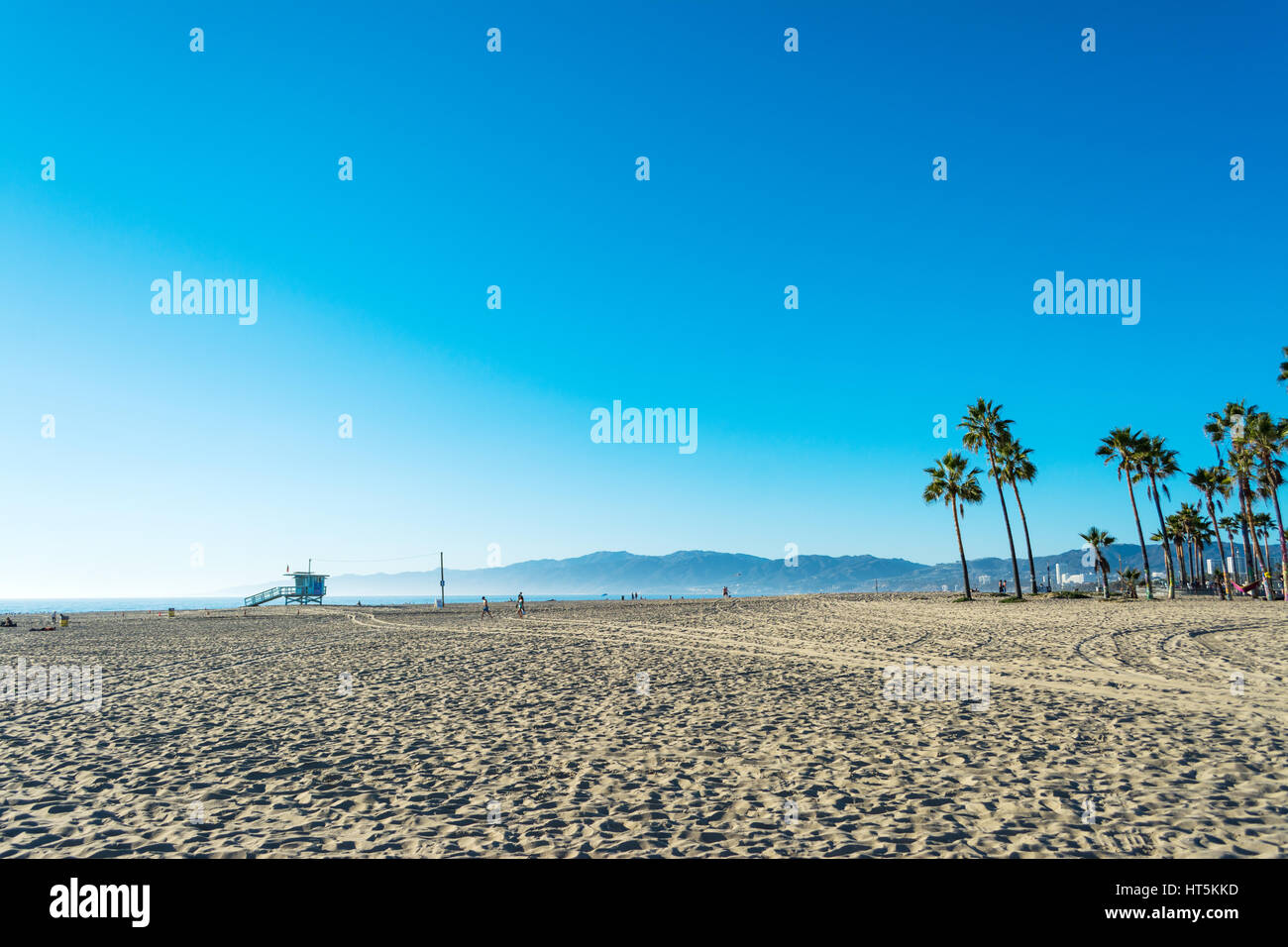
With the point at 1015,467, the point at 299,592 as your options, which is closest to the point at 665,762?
the point at 1015,467

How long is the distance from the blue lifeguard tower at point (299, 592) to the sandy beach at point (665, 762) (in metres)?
71.9

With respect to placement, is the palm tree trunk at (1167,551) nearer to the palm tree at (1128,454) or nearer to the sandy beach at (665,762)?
the palm tree at (1128,454)

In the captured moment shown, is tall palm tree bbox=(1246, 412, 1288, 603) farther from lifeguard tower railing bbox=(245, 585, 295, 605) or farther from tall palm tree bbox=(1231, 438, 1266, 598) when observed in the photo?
lifeguard tower railing bbox=(245, 585, 295, 605)

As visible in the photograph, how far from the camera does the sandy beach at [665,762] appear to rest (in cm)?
595

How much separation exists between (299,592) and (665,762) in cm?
→ 8835

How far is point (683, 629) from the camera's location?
31.0 metres

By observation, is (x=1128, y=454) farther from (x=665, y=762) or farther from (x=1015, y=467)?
(x=665, y=762)

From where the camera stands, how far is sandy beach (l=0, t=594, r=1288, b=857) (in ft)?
19.5

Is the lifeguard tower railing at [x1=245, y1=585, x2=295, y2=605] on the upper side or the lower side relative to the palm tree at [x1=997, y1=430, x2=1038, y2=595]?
lower

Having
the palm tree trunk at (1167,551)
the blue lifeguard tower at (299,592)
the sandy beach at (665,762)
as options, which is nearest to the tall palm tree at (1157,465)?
the palm tree trunk at (1167,551)

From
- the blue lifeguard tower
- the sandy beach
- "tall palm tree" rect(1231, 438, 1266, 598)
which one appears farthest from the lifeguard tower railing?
"tall palm tree" rect(1231, 438, 1266, 598)

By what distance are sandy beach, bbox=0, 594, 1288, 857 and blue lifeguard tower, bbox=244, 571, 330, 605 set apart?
236ft
